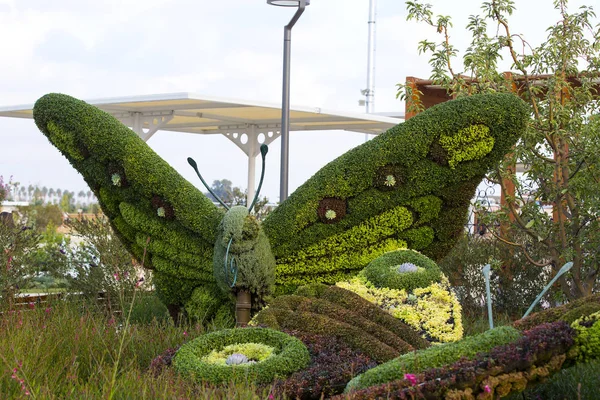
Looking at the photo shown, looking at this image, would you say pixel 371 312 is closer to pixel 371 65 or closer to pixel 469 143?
pixel 469 143

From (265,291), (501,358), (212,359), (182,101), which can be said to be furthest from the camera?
(182,101)

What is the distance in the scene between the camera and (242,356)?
5559 millimetres

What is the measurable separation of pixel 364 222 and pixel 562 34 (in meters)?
3.75

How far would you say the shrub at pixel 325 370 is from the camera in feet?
16.8

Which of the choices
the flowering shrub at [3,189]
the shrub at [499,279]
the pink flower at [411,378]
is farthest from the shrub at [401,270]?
the flowering shrub at [3,189]

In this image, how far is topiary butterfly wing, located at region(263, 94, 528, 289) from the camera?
24.9 feet

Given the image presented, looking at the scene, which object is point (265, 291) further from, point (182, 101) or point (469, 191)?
point (182, 101)

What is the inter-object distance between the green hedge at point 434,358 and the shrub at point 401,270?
2286mm

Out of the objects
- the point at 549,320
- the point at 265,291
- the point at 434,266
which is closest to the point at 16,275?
the point at 265,291

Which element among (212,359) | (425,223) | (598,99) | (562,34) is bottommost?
(212,359)

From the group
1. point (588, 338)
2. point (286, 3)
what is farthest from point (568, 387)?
point (286, 3)

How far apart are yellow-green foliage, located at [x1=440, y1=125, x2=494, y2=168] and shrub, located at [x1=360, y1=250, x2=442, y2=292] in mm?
1045

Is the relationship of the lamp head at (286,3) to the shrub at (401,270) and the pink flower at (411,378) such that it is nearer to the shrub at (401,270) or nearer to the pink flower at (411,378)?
the shrub at (401,270)

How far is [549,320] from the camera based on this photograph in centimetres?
501
